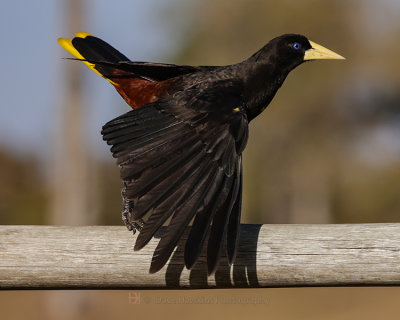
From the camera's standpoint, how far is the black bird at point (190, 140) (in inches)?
104

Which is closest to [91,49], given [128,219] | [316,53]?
[316,53]

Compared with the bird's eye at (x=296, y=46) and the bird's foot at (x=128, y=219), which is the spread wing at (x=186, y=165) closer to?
the bird's foot at (x=128, y=219)

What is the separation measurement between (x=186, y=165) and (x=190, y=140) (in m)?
0.20

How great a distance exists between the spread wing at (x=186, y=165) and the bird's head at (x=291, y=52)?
22.0 inches

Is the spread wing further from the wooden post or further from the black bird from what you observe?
the wooden post

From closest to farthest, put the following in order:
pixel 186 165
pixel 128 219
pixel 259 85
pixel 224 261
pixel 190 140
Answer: pixel 224 261 → pixel 186 165 → pixel 190 140 → pixel 128 219 → pixel 259 85

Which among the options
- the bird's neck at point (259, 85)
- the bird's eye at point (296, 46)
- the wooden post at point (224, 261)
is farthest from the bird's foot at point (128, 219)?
the bird's eye at point (296, 46)

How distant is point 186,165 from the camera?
2932 millimetres

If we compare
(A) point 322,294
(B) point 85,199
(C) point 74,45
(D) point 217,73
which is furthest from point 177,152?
(A) point 322,294

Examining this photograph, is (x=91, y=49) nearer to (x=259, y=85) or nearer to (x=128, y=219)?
(x=259, y=85)

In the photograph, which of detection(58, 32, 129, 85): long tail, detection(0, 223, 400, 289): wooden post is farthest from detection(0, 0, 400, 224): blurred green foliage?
detection(0, 223, 400, 289): wooden post

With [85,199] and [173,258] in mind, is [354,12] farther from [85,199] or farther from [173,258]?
[173,258]

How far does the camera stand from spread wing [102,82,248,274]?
260 centimetres

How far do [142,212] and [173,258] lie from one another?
0.29 meters
